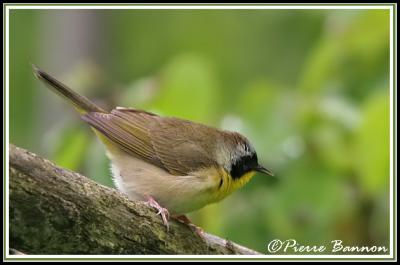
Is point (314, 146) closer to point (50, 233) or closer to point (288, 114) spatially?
A: point (288, 114)

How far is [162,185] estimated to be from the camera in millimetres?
4945

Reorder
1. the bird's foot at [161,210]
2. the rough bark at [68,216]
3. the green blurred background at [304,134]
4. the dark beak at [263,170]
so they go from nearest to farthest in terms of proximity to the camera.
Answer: the rough bark at [68,216] < the bird's foot at [161,210] < the green blurred background at [304,134] < the dark beak at [263,170]

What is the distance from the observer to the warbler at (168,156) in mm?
4875

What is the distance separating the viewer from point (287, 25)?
8.68 metres

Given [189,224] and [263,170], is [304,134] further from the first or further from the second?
[189,224]

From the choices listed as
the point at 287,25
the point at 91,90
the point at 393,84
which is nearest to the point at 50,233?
the point at 91,90

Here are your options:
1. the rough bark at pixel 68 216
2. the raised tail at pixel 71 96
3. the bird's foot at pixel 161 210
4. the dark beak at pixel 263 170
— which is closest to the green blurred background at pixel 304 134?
the dark beak at pixel 263 170

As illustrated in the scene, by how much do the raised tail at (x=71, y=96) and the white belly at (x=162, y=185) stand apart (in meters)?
0.38

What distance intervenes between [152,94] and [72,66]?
3169mm

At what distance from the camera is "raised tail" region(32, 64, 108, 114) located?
4.77 m

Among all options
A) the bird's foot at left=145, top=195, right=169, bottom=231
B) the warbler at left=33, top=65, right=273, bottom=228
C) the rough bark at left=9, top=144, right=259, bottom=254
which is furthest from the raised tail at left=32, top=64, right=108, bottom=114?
the rough bark at left=9, top=144, right=259, bottom=254

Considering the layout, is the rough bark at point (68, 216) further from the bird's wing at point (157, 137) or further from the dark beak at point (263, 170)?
the dark beak at point (263, 170)

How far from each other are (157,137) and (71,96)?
2.42 feet

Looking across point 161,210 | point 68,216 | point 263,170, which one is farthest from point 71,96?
point 68,216
